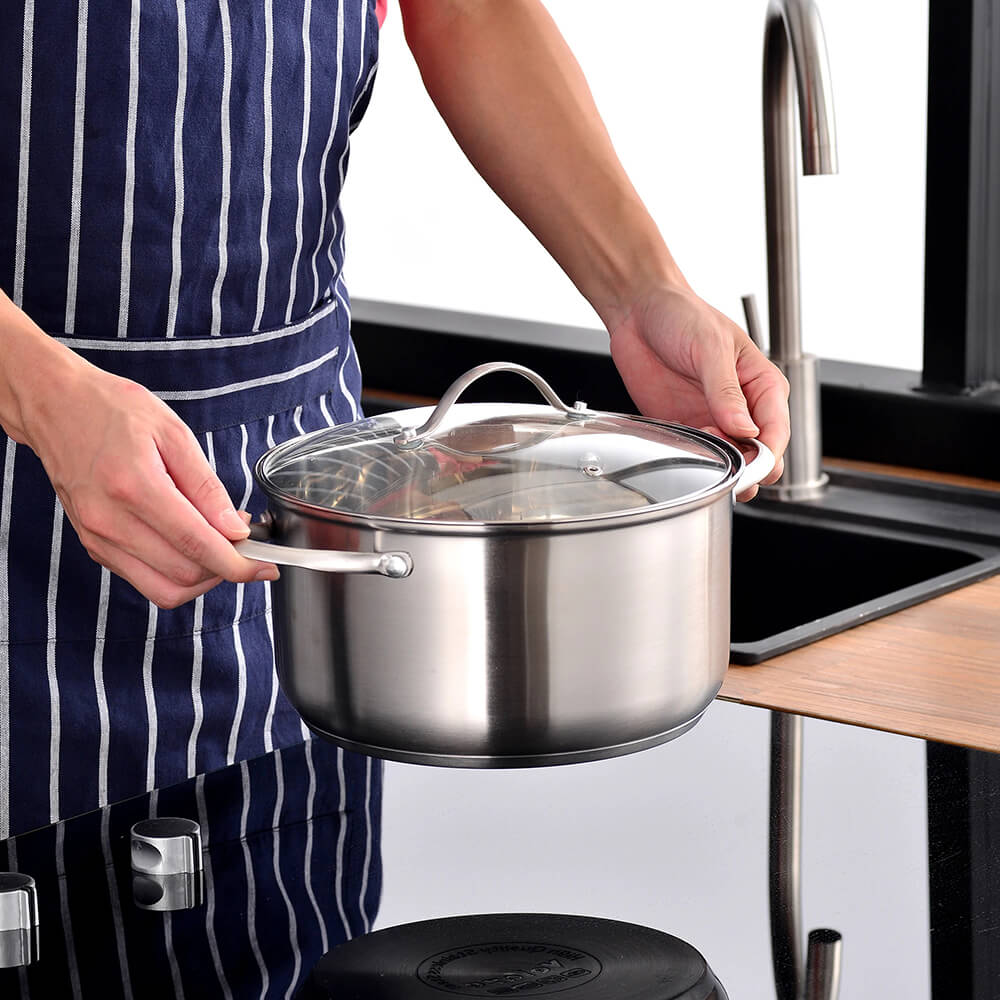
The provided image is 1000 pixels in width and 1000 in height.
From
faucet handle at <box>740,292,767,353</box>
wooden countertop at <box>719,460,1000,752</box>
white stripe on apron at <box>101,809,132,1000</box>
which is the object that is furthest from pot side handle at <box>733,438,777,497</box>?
faucet handle at <box>740,292,767,353</box>

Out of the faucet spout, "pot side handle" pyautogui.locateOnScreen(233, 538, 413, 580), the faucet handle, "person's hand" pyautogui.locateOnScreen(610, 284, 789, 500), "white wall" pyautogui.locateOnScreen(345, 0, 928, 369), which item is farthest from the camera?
"white wall" pyautogui.locateOnScreen(345, 0, 928, 369)

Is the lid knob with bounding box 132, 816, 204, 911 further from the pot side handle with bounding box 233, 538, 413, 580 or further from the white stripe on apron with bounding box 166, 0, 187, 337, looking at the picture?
the white stripe on apron with bounding box 166, 0, 187, 337

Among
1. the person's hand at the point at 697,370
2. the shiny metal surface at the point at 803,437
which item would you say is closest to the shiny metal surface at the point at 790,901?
the person's hand at the point at 697,370

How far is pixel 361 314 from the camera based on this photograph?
2062 millimetres

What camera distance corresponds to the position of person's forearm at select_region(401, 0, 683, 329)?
111 centimetres

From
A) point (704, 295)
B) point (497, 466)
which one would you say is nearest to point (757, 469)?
point (497, 466)

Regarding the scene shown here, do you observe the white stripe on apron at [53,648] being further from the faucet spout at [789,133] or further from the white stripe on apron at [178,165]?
the faucet spout at [789,133]

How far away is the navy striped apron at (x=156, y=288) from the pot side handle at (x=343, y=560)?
0.39 m

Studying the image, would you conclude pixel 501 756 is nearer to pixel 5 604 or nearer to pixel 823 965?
pixel 823 965

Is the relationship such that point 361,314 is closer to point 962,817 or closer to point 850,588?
point 850,588

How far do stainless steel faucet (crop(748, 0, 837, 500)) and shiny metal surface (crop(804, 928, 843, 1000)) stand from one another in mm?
879

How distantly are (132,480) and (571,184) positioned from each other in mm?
519

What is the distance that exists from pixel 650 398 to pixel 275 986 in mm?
483

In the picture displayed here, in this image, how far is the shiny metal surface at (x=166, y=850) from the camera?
2.55 ft
